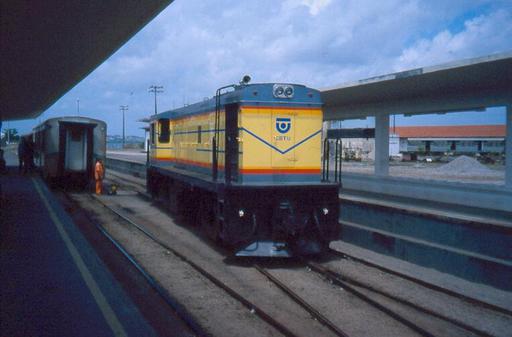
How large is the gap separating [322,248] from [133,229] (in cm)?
559

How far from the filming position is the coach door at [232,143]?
9836mm

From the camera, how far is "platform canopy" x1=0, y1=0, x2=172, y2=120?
10750 millimetres

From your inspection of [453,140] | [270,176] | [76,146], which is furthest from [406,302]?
[453,140]

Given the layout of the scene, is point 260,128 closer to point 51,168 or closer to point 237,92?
point 237,92

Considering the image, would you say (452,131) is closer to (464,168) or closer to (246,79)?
(464,168)

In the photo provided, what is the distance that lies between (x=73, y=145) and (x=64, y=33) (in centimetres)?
835

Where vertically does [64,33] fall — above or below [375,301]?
above

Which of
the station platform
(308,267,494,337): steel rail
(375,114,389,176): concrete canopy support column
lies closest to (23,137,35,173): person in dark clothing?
the station platform

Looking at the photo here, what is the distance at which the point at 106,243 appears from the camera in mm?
10969

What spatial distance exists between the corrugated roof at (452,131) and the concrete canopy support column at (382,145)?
42.5 m

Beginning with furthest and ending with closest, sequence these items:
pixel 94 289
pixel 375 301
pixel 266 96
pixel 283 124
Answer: pixel 283 124 < pixel 266 96 < pixel 94 289 < pixel 375 301

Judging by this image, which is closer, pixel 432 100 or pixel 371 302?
pixel 371 302

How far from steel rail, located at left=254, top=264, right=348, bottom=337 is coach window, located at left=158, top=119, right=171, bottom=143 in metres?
8.53

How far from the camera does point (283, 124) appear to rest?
9.92 m
